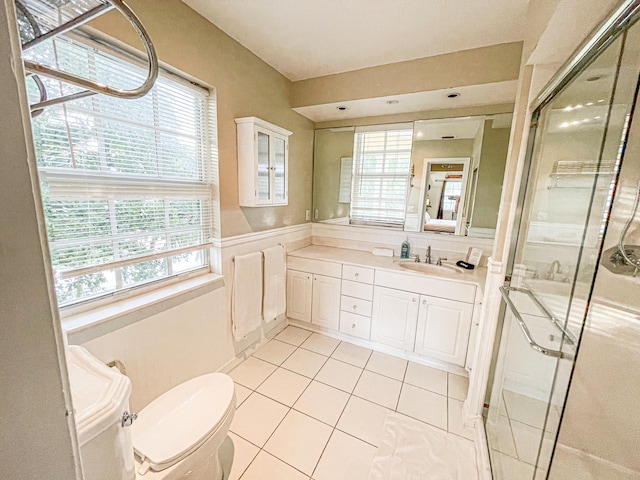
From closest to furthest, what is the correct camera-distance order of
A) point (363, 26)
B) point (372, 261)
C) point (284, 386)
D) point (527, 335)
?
1. point (527, 335)
2. point (363, 26)
3. point (284, 386)
4. point (372, 261)

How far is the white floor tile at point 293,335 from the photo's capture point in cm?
246

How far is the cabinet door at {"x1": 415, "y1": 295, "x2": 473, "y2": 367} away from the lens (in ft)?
6.37

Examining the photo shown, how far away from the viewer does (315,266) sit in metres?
2.46

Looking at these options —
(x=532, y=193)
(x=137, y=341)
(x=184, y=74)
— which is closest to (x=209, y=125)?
(x=184, y=74)

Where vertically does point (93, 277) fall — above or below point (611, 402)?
above

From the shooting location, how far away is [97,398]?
0.66 metres

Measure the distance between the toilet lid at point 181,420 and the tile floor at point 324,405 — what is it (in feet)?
1.41

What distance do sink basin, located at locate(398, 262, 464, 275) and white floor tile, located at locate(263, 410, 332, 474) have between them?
4.80ft

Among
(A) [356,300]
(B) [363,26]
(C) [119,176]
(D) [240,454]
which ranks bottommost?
(D) [240,454]

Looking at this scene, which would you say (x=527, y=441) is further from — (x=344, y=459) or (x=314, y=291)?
(x=314, y=291)

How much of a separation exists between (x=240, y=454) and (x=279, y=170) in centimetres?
197

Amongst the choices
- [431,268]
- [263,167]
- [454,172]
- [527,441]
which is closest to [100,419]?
[527,441]

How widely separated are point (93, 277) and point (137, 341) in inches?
15.6

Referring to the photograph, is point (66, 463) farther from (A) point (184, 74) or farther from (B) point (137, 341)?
(A) point (184, 74)
